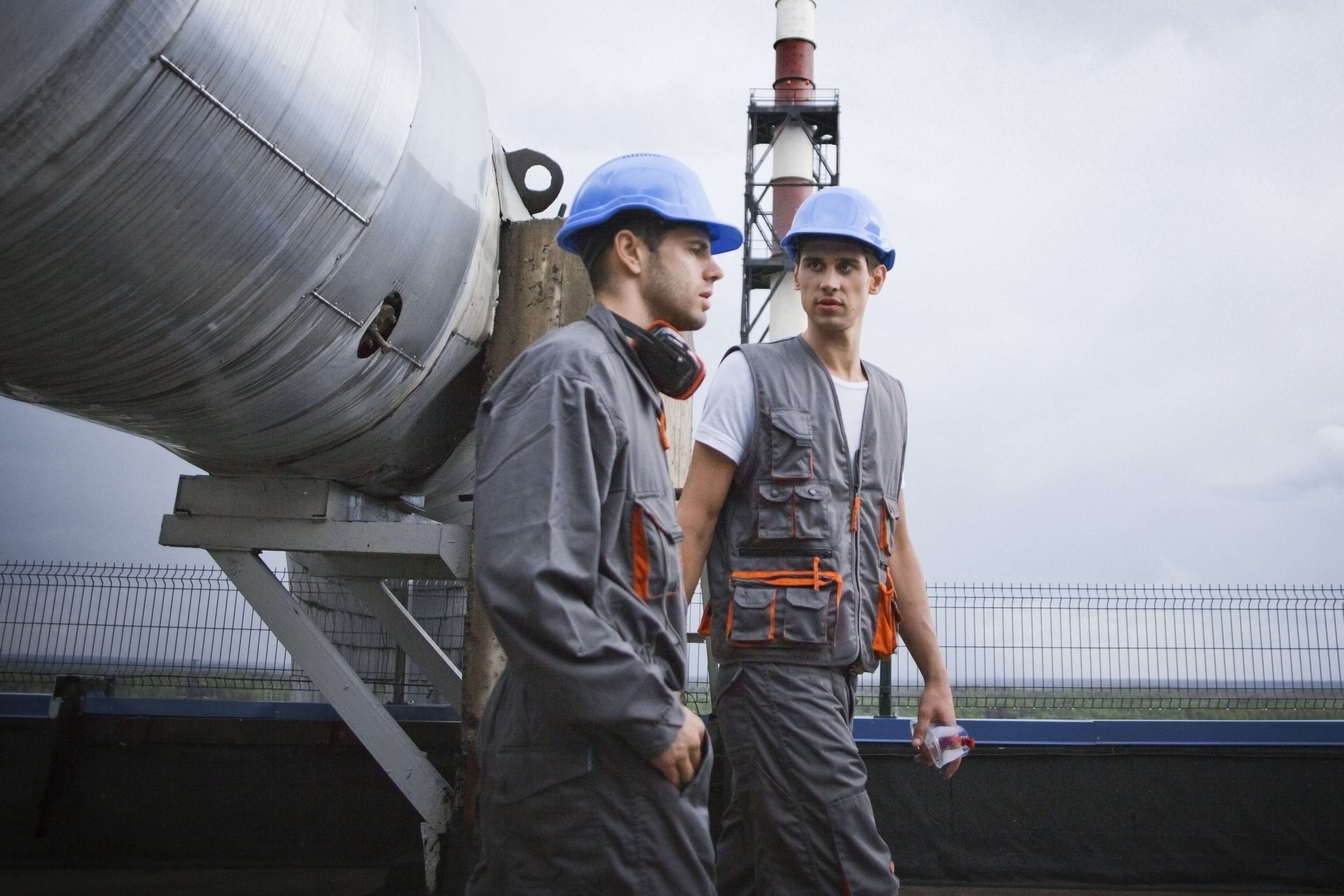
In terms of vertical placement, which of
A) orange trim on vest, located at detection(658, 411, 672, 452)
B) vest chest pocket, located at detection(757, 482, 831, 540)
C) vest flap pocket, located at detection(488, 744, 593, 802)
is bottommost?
vest flap pocket, located at detection(488, 744, 593, 802)

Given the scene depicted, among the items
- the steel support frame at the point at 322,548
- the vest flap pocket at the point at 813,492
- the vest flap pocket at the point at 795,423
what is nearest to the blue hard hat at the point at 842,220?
the vest flap pocket at the point at 795,423

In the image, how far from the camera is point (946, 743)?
2.71m

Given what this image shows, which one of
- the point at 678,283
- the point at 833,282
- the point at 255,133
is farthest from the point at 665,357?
the point at 255,133

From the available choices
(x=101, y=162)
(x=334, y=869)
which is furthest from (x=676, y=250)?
(x=334, y=869)

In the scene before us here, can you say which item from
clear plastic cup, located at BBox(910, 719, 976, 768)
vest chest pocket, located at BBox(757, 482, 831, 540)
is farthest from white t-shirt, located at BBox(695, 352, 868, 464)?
clear plastic cup, located at BBox(910, 719, 976, 768)

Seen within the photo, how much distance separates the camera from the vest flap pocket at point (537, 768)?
1.52 metres

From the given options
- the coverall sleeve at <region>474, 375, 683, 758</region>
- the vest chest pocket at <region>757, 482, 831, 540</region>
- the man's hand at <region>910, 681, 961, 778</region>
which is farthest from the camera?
the man's hand at <region>910, 681, 961, 778</region>

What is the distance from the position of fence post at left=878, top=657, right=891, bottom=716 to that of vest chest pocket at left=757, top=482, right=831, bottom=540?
396cm

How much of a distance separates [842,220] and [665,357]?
1.17m

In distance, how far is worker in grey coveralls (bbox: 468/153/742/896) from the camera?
58.0 inches

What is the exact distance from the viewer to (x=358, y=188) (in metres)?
2.91

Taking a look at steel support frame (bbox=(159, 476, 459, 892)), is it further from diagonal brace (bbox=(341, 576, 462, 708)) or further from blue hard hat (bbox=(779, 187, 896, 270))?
blue hard hat (bbox=(779, 187, 896, 270))

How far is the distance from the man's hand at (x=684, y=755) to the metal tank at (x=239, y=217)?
164cm

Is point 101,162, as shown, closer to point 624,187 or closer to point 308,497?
point 624,187
